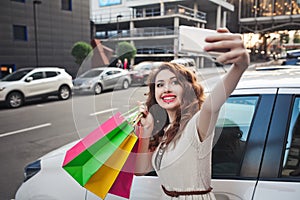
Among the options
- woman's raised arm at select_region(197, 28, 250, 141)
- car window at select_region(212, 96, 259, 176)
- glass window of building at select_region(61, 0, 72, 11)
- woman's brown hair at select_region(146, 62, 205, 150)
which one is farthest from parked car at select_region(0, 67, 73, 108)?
glass window of building at select_region(61, 0, 72, 11)

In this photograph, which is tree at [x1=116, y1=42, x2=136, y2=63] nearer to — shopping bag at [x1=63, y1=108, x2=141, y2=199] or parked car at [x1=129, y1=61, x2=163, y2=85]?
parked car at [x1=129, y1=61, x2=163, y2=85]

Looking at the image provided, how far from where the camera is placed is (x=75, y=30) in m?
21.0

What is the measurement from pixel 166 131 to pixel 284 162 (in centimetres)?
68

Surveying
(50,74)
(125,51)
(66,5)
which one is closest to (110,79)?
(125,51)

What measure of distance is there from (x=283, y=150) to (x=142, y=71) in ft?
2.86

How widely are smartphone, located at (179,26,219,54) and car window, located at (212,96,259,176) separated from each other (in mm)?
684

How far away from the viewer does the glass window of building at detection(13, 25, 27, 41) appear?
17.4 meters

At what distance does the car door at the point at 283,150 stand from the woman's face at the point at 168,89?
620 millimetres

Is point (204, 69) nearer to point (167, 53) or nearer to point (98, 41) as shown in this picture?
point (167, 53)

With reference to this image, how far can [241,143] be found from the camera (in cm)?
166

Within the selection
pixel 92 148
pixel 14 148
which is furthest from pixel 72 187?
pixel 14 148

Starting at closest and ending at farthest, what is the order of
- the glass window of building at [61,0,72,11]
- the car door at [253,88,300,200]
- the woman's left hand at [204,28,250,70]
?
the woman's left hand at [204,28,250,70], the car door at [253,88,300,200], the glass window of building at [61,0,72,11]

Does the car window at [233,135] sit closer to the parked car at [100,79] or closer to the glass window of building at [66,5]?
the parked car at [100,79]

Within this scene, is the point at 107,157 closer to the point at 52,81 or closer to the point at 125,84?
the point at 125,84
